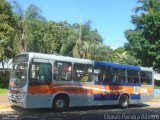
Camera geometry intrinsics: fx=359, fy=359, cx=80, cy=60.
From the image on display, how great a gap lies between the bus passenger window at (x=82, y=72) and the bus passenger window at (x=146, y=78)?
17.9 ft

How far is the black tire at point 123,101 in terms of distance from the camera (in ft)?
77.7

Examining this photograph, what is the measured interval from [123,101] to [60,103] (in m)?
5.86

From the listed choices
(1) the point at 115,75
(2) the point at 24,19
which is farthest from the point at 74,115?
(2) the point at 24,19

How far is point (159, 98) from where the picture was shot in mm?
32344

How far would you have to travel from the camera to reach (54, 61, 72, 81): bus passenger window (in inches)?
757

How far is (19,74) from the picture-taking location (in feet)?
62.1

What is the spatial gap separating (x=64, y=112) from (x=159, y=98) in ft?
49.9

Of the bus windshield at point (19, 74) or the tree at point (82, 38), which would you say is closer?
the bus windshield at point (19, 74)

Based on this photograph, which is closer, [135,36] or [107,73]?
[107,73]

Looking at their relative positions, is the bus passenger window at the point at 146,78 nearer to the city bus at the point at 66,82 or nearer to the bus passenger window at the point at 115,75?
the city bus at the point at 66,82

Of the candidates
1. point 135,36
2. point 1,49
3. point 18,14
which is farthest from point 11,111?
point 135,36

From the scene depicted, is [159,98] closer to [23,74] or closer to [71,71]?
[71,71]

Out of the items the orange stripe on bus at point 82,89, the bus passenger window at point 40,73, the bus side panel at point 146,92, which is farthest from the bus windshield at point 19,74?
the bus side panel at point 146,92

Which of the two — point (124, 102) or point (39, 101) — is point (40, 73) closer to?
point (39, 101)
